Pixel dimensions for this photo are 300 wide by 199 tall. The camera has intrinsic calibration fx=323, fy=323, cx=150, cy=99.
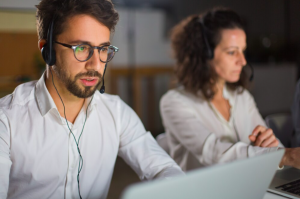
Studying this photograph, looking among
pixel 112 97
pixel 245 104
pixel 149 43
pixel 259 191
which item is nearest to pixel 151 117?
pixel 149 43

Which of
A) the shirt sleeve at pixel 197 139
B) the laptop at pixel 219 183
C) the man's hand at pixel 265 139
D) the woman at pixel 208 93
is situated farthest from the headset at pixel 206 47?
the laptop at pixel 219 183

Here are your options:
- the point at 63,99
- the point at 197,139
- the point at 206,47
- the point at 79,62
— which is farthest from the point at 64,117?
the point at 206,47

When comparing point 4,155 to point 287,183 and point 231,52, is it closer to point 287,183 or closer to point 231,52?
point 287,183

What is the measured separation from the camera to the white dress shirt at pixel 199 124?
1.49m

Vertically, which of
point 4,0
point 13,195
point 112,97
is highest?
point 4,0

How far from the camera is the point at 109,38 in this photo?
117 cm

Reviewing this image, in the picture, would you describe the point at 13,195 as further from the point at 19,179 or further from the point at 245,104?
the point at 245,104

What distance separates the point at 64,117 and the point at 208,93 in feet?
2.75

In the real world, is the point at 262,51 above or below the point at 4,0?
below

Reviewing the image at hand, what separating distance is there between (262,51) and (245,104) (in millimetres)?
3710

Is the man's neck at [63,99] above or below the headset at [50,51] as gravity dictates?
below

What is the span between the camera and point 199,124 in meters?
1.54

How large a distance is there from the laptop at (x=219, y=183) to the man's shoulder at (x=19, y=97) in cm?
71

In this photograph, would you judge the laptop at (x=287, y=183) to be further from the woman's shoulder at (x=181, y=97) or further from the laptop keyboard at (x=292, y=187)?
the woman's shoulder at (x=181, y=97)
